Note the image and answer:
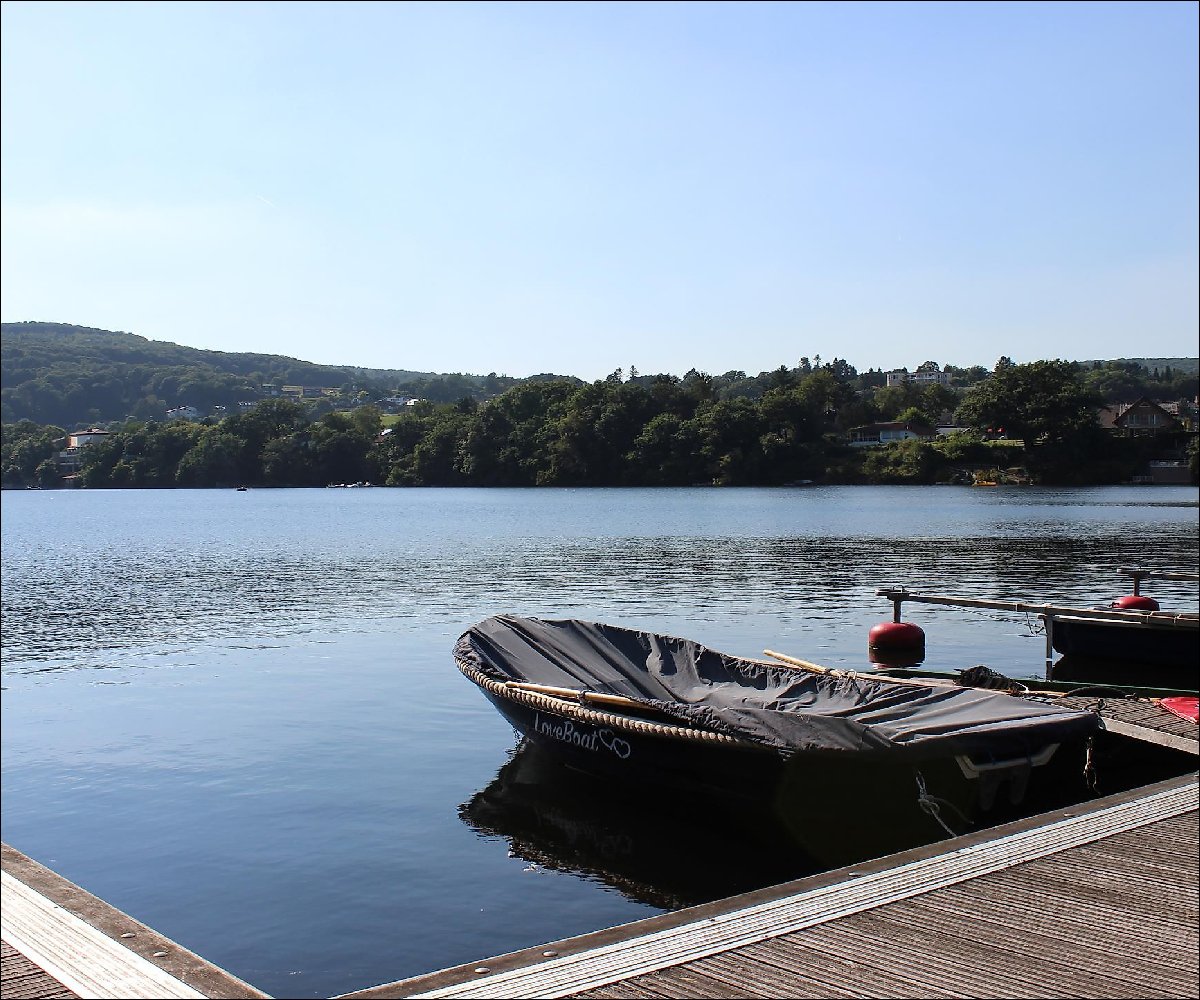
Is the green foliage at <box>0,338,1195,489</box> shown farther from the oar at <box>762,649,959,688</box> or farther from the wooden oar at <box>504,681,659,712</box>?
the wooden oar at <box>504,681,659,712</box>

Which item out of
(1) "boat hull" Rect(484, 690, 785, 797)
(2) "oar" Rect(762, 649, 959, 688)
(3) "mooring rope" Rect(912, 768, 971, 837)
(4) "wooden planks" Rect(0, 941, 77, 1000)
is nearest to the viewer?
(4) "wooden planks" Rect(0, 941, 77, 1000)

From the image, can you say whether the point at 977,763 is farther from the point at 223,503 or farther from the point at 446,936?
the point at 223,503

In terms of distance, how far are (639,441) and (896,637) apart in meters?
124

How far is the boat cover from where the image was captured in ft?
37.4

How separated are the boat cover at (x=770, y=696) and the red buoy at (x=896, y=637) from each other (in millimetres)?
6770

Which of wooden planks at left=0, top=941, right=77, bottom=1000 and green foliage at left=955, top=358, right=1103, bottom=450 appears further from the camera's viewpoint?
green foliage at left=955, top=358, right=1103, bottom=450

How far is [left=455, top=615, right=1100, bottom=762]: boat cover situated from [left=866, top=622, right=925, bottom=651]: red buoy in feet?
22.2

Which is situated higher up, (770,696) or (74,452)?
(74,452)

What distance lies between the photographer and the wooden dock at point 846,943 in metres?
6.45

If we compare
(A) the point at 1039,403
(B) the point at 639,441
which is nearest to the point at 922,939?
(A) the point at 1039,403

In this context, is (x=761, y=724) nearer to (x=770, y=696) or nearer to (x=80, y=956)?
(x=770, y=696)

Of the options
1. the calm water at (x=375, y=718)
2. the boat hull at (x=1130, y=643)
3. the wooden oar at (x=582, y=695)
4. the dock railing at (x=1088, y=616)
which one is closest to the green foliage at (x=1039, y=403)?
the calm water at (x=375, y=718)

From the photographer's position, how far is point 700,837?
41.0 ft

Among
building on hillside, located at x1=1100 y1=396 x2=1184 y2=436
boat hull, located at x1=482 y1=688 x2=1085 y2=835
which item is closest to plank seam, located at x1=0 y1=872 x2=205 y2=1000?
boat hull, located at x1=482 y1=688 x2=1085 y2=835
